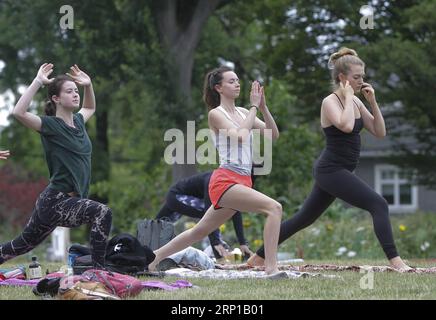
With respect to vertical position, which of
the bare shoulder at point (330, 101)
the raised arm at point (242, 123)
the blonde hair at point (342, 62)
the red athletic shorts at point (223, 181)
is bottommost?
the red athletic shorts at point (223, 181)

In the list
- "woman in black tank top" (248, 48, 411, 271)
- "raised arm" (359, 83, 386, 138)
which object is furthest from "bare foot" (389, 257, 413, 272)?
"raised arm" (359, 83, 386, 138)

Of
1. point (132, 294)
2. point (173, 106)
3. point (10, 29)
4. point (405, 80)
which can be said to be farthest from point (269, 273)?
point (10, 29)

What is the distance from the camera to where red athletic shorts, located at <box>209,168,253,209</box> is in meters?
7.41

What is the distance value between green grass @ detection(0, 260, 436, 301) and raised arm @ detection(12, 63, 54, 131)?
1.39m

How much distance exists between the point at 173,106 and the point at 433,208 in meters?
15.9

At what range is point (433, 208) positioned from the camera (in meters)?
31.9

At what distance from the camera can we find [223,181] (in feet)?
24.4

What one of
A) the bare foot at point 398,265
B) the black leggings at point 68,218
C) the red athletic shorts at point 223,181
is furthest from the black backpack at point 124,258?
the bare foot at point 398,265

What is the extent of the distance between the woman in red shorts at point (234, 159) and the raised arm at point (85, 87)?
112 centimetres

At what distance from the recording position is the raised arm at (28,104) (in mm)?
7070

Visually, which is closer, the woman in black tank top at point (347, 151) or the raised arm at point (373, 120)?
the woman in black tank top at point (347, 151)

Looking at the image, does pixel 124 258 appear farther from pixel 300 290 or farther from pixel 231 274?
pixel 300 290

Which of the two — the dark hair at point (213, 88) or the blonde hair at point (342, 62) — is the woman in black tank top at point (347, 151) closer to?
the blonde hair at point (342, 62)

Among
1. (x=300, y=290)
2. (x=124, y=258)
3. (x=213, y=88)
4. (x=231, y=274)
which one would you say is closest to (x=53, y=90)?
(x=213, y=88)
